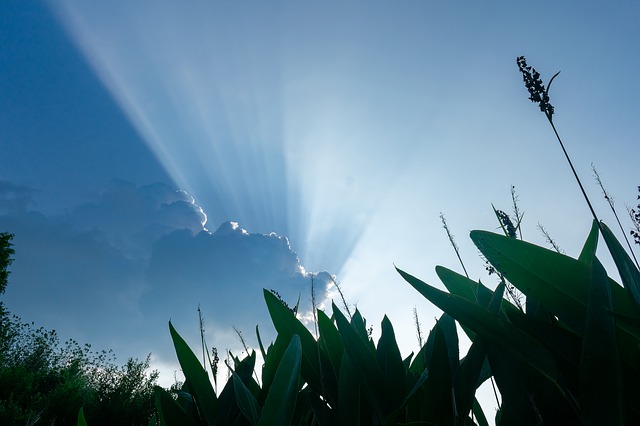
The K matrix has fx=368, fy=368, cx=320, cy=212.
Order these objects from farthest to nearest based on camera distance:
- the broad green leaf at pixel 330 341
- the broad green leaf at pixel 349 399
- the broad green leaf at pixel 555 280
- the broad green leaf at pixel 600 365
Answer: the broad green leaf at pixel 330 341, the broad green leaf at pixel 349 399, the broad green leaf at pixel 555 280, the broad green leaf at pixel 600 365

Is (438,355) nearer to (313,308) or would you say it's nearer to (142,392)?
(313,308)

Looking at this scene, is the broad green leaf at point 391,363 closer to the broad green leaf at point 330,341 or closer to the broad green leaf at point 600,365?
the broad green leaf at point 330,341

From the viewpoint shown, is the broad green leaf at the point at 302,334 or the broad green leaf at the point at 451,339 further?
the broad green leaf at the point at 302,334

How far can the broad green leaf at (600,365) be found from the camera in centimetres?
49

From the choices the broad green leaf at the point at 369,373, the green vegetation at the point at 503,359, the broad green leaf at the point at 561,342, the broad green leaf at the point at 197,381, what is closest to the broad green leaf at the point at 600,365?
the green vegetation at the point at 503,359

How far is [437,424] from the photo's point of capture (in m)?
0.69

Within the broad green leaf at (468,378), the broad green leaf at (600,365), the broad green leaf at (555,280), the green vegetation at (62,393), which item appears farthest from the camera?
the green vegetation at (62,393)

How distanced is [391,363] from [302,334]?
0.77ft

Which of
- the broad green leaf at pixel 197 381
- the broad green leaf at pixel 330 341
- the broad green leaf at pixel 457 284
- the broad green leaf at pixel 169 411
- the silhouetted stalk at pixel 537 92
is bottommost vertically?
the broad green leaf at pixel 169 411

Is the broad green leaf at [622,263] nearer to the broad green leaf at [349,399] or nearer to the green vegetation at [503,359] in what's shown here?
the green vegetation at [503,359]

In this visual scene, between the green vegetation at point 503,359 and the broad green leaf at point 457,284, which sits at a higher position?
the broad green leaf at point 457,284

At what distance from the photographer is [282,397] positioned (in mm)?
697

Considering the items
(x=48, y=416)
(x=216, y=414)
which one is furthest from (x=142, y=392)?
(x=216, y=414)

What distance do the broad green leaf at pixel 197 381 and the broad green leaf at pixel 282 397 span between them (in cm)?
25
